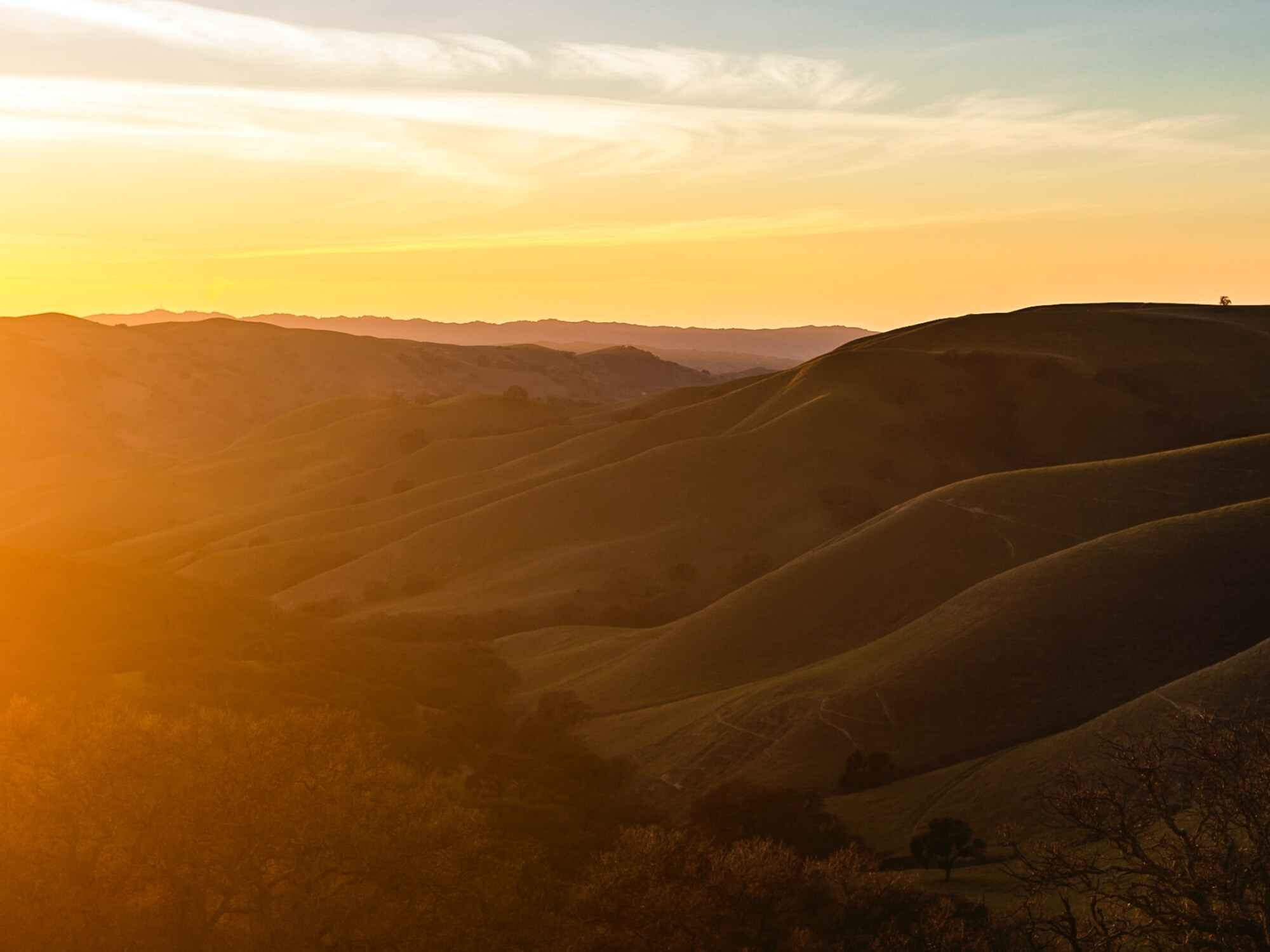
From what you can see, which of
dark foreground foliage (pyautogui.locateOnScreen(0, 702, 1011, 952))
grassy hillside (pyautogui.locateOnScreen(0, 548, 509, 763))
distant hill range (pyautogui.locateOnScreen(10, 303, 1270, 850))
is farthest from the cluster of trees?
distant hill range (pyautogui.locateOnScreen(10, 303, 1270, 850))

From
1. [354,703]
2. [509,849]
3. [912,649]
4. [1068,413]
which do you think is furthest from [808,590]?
[1068,413]

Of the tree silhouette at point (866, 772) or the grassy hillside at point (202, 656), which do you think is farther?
the grassy hillside at point (202, 656)

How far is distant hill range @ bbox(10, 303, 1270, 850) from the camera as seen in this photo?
4941 centimetres

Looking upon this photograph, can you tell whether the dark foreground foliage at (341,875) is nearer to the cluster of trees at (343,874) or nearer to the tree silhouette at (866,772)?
the cluster of trees at (343,874)

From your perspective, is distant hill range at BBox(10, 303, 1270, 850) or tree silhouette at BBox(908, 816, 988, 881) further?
distant hill range at BBox(10, 303, 1270, 850)

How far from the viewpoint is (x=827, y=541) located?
88812mm

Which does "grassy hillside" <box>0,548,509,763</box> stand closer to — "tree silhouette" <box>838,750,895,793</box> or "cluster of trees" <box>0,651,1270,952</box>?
"cluster of trees" <box>0,651,1270,952</box>

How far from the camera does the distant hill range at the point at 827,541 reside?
49.4 meters

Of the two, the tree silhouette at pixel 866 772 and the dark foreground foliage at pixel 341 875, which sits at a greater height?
the dark foreground foliage at pixel 341 875

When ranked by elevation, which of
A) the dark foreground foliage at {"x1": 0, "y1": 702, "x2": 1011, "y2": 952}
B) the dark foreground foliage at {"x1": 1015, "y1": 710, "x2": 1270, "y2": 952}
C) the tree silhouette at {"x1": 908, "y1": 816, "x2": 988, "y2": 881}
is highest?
the dark foreground foliage at {"x1": 1015, "y1": 710, "x2": 1270, "y2": 952}

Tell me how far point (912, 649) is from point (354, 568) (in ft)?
191

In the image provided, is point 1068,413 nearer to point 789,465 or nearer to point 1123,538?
point 789,465

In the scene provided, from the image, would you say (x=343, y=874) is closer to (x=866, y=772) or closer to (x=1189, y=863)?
(x=1189, y=863)

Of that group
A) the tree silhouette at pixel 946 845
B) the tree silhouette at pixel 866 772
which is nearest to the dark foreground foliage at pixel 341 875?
the tree silhouette at pixel 946 845
